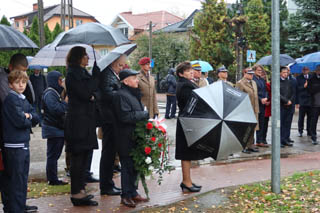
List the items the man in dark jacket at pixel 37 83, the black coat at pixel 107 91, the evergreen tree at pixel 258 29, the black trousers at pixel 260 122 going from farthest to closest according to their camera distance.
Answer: the evergreen tree at pixel 258 29, the man in dark jacket at pixel 37 83, the black trousers at pixel 260 122, the black coat at pixel 107 91

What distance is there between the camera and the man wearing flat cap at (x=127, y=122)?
20.2 feet

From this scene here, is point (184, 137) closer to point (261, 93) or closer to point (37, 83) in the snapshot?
point (261, 93)

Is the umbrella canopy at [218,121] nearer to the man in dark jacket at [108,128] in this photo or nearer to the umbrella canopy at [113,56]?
the man in dark jacket at [108,128]

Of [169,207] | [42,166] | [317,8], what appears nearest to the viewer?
[169,207]

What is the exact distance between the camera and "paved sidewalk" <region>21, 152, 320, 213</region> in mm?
6309

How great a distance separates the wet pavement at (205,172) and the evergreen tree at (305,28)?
1262cm

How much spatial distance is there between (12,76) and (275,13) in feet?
12.7

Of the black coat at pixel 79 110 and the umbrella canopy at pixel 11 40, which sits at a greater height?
the umbrella canopy at pixel 11 40

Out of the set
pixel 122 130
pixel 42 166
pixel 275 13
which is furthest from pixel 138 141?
pixel 42 166

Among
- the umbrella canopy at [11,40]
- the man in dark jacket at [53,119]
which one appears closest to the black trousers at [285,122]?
the man in dark jacket at [53,119]

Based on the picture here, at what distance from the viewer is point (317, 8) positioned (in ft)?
77.4

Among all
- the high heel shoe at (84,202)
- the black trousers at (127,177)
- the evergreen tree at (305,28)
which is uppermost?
the evergreen tree at (305,28)

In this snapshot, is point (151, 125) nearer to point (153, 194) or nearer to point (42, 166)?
point (153, 194)

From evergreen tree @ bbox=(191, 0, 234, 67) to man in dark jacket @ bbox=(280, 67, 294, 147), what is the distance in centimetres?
2334
